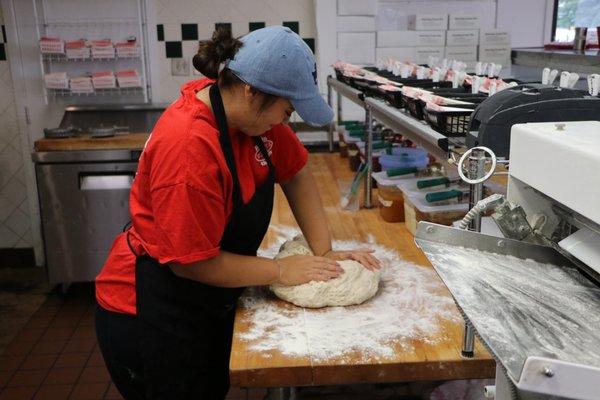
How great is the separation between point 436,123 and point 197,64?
0.67m

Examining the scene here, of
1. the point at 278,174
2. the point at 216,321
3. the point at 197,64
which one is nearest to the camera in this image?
the point at 197,64

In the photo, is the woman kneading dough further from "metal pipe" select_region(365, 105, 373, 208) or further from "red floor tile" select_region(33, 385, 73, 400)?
"red floor tile" select_region(33, 385, 73, 400)

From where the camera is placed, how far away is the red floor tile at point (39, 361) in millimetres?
3121

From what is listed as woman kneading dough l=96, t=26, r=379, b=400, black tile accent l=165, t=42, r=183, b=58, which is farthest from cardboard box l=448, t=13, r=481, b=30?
woman kneading dough l=96, t=26, r=379, b=400

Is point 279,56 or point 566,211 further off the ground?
point 279,56

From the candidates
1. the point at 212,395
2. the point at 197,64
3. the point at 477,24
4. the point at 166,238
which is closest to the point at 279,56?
the point at 197,64

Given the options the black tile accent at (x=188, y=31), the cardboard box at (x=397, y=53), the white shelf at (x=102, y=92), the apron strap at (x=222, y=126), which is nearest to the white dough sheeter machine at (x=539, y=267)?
the apron strap at (x=222, y=126)

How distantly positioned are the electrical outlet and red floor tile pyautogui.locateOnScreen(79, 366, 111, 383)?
2.04m

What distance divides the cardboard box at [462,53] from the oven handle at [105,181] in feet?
7.17

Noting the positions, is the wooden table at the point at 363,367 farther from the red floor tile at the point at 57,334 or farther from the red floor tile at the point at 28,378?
the red floor tile at the point at 57,334

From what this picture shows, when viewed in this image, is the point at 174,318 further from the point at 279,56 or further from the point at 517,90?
the point at 517,90

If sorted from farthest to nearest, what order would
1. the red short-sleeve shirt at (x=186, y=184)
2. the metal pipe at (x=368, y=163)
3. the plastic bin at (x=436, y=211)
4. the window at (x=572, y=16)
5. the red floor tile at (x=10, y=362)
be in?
1. the window at (x=572, y=16)
2. the red floor tile at (x=10, y=362)
3. the metal pipe at (x=368, y=163)
4. the plastic bin at (x=436, y=211)
5. the red short-sleeve shirt at (x=186, y=184)

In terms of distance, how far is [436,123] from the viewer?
5.41 ft

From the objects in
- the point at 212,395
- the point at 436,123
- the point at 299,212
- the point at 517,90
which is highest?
the point at 517,90
